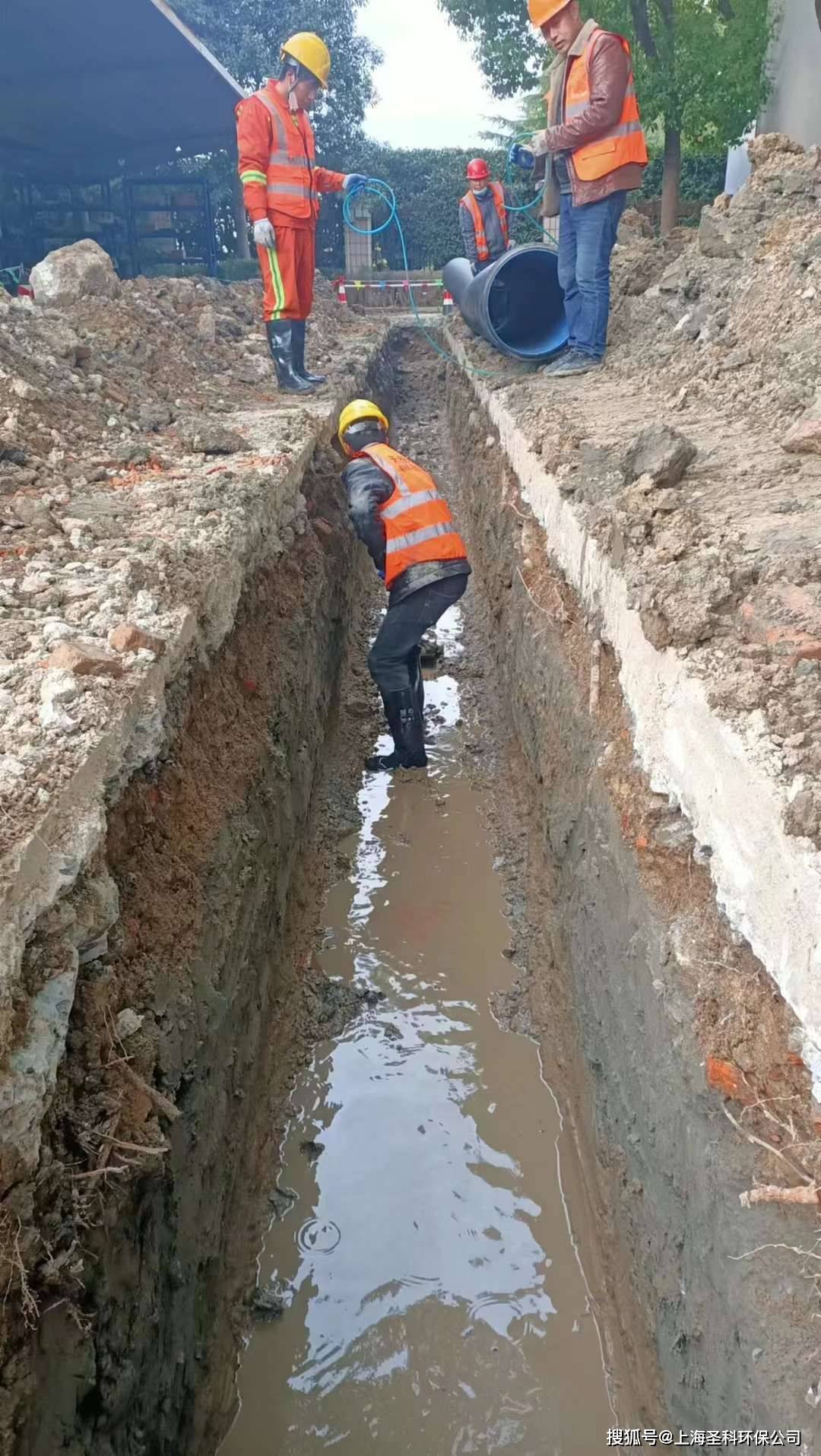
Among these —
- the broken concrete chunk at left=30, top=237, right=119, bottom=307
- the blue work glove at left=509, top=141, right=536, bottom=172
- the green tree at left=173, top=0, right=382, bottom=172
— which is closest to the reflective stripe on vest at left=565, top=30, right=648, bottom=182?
the blue work glove at left=509, top=141, right=536, bottom=172

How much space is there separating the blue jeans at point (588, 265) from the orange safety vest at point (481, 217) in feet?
15.7

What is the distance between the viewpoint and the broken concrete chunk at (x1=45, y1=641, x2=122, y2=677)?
275 cm

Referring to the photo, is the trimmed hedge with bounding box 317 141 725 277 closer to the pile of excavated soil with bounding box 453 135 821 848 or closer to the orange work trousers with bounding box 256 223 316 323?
the pile of excavated soil with bounding box 453 135 821 848

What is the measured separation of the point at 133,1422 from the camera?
1.94 meters

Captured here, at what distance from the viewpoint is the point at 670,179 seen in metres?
11.3

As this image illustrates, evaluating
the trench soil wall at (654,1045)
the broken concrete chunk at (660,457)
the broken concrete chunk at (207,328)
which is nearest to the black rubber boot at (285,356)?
the broken concrete chunk at (207,328)

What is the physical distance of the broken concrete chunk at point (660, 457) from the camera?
3.56 metres

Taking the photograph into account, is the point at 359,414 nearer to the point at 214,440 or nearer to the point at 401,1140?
the point at 214,440

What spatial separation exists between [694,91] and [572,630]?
29.5 ft

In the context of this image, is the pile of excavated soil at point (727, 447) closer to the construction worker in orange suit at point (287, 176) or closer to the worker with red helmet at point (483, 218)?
the construction worker in orange suit at point (287, 176)

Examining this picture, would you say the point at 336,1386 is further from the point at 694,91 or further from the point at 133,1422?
the point at 694,91

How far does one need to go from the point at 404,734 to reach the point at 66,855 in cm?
329

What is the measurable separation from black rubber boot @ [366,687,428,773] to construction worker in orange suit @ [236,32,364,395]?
147 inches

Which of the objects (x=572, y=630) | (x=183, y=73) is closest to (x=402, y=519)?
(x=572, y=630)
